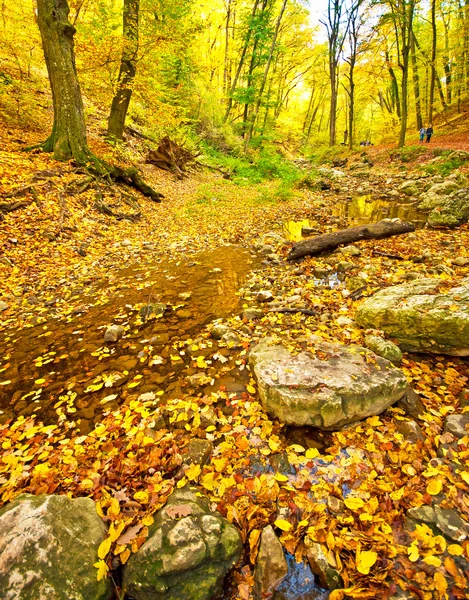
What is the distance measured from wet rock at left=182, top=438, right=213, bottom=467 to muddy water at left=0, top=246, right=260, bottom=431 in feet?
2.45

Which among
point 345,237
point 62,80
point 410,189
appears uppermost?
point 62,80

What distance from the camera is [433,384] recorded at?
9.69 ft

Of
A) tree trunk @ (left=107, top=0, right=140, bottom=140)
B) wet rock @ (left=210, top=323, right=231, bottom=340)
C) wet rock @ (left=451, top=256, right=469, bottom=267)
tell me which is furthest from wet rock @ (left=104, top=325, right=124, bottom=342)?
tree trunk @ (left=107, top=0, right=140, bottom=140)

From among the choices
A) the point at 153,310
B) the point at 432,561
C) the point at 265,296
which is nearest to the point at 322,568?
the point at 432,561

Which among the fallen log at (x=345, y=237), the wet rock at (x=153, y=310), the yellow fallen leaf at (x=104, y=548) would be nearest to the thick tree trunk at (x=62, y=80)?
the wet rock at (x=153, y=310)

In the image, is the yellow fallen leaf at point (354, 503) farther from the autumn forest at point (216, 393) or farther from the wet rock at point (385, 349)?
the wet rock at point (385, 349)

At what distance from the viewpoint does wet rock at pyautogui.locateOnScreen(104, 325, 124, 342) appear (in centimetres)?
397

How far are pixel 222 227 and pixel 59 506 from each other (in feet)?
28.0

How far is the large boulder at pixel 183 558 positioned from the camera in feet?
5.32

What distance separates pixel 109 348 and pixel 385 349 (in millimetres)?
3501

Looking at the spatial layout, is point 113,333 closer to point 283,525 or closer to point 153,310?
point 153,310

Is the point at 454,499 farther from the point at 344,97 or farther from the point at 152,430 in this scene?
the point at 344,97

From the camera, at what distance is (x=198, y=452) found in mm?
2455

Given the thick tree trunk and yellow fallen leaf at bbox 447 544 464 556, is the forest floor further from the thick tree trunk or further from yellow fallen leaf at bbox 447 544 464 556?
the thick tree trunk
